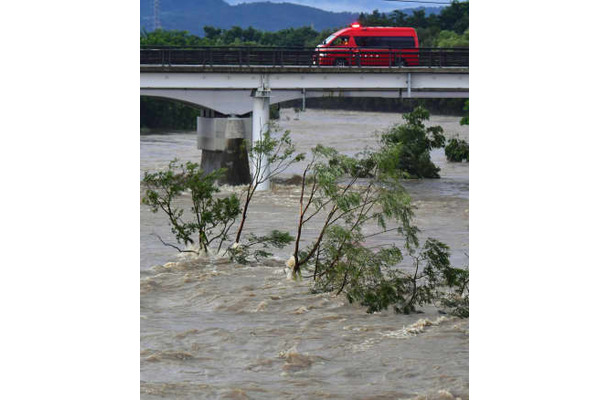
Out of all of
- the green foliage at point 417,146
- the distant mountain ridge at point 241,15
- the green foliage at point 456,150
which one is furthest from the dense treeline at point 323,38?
the green foliage at point 417,146

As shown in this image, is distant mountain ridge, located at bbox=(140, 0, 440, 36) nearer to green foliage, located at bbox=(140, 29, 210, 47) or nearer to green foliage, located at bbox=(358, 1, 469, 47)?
green foliage, located at bbox=(358, 1, 469, 47)

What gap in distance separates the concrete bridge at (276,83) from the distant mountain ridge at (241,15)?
45.2 meters

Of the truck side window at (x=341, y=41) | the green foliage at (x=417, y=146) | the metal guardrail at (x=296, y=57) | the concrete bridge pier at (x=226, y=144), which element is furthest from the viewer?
the green foliage at (x=417, y=146)

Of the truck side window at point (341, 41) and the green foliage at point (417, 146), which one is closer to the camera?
the truck side window at point (341, 41)

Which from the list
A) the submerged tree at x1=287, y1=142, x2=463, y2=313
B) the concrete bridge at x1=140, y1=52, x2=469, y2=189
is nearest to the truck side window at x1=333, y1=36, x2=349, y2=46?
the concrete bridge at x1=140, y1=52, x2=469, y2=189

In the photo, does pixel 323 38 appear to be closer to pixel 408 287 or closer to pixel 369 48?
pixel 369 48

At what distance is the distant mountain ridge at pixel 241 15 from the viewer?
122m

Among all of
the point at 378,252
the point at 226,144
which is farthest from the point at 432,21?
the point at 378,252

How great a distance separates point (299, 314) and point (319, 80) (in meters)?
25.8

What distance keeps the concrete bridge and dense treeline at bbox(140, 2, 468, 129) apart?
25.3m

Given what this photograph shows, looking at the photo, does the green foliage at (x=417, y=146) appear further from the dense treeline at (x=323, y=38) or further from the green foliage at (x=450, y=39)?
the dense treeline at (x=323, y=38)
